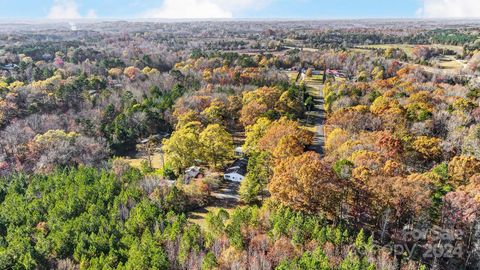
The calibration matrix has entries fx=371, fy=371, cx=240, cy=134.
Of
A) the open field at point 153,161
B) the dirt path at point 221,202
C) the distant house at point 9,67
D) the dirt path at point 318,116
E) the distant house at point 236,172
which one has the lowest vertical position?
the dirt path at point 221,202

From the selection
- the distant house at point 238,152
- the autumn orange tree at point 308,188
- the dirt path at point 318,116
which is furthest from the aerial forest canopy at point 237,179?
the dirt path at point 318,116

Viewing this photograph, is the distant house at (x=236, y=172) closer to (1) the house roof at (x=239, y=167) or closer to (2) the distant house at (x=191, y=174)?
(1) the house roof at (x=239, y=167)

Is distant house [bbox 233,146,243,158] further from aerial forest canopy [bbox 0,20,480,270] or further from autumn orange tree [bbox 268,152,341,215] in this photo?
autumn orange tree [bbox 268,152,341,215]

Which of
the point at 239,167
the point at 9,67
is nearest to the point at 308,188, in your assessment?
the point at 239,167

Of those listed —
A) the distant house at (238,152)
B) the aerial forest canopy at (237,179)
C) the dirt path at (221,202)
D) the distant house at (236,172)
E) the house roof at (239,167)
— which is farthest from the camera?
the distant house at (238,152)

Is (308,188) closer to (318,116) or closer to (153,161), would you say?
(153,161)

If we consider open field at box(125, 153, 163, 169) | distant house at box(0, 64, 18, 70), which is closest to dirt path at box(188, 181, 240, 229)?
open field at box(125, 153, 163, 169)

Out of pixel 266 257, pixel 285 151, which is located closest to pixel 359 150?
pixel 285 151
